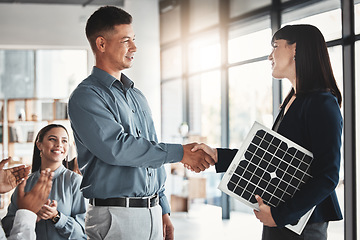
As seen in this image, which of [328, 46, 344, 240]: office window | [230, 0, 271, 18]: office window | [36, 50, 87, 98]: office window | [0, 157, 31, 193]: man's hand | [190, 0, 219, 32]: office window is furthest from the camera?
[36, 50, 87, 98]: office window

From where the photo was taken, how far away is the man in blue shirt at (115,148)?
186cm

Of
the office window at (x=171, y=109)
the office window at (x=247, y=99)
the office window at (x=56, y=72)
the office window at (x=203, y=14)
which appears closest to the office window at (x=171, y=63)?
the office window at (x=171, y=109)

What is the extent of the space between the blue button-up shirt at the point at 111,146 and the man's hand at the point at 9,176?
640 millimetres

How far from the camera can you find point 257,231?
6707 mm

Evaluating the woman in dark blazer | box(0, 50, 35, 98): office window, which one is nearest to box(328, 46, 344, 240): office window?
the woman in dark blazer

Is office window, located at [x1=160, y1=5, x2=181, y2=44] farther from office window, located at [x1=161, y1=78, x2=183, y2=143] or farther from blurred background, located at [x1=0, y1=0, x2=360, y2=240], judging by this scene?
office window, located at [x1=161, y1=78, x2=183, y2=143]

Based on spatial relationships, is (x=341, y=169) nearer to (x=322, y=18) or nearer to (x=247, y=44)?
(x=322, y=18)

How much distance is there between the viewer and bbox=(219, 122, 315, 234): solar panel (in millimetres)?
1719

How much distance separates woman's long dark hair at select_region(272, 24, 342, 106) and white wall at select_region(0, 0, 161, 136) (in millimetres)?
7294

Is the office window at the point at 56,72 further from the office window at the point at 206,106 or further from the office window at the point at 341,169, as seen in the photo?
the office window at the point at 341,169

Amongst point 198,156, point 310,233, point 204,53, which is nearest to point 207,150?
point 198,156

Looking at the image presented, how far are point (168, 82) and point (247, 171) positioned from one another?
26.8 feet

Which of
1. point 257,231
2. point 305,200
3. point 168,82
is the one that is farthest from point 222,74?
point 305,200

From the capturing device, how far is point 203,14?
28.5 feet
